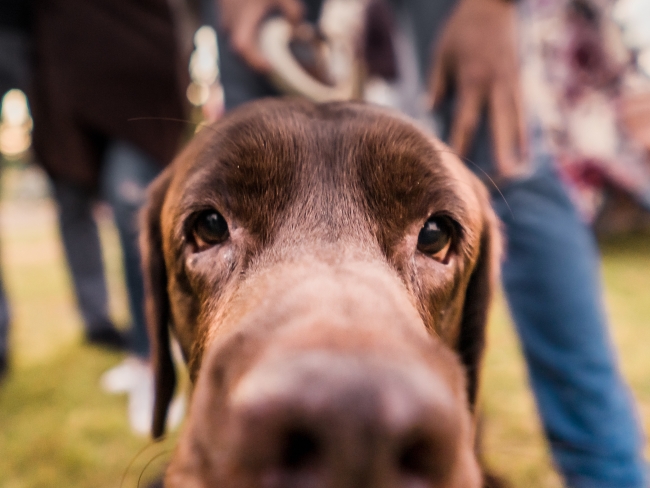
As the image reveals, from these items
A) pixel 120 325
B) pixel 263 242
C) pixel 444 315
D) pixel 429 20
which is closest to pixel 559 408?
pixel 444 315

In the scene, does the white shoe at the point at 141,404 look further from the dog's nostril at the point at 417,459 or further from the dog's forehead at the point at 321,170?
the dog's nostril at the point at 417,459

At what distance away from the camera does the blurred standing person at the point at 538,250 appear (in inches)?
80.4

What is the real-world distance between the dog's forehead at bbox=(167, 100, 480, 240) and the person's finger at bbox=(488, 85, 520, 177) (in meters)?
0.62

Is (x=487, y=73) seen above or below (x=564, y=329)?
above

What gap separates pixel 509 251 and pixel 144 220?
1.81 m

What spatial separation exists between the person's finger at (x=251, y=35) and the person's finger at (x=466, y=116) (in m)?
0.92

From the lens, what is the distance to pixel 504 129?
2.06 metres

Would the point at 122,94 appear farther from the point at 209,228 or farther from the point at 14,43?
the point at 209,228

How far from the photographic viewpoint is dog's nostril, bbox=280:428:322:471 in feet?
2.29

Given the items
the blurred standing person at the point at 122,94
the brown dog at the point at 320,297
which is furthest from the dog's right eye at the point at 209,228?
the blurred standing person at the point at 122,94

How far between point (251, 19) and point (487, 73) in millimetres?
1092

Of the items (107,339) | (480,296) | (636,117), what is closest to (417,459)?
(480,296)

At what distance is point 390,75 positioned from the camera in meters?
3.62

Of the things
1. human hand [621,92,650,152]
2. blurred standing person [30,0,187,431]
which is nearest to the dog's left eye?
blurred standing person [30,0,187,431]
